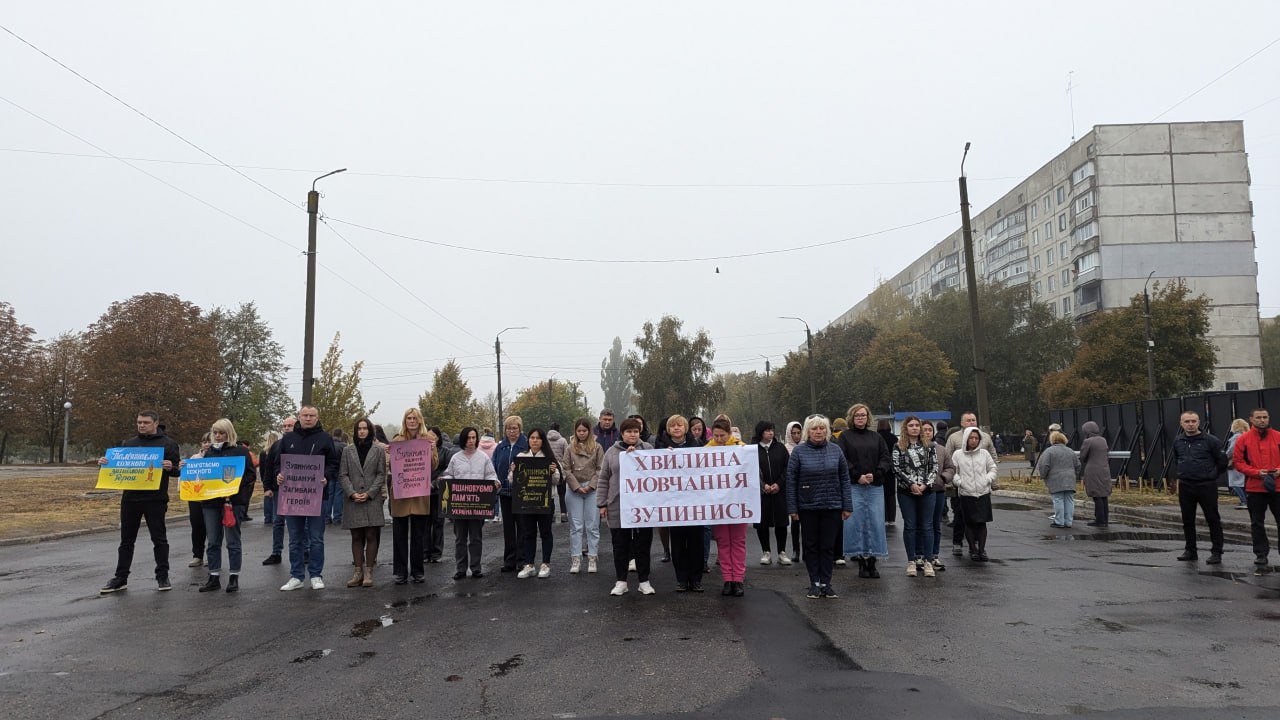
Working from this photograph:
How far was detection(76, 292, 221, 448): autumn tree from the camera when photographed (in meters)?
58.1

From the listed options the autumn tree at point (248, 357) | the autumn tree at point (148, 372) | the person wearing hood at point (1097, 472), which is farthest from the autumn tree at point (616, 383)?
the person wearing hood at point (1097, 472)

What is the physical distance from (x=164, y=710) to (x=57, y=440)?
8656 centimetres

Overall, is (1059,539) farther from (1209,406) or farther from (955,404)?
(955,404)

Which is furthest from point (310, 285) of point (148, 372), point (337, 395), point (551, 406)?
point (551, 406)

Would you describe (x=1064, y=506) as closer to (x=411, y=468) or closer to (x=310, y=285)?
(x=411, y=468)

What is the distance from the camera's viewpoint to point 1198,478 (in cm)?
1112

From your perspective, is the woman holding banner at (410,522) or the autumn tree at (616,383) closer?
the woman holding banner at (410,522)

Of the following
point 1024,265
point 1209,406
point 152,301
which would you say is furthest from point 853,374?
point 152,301

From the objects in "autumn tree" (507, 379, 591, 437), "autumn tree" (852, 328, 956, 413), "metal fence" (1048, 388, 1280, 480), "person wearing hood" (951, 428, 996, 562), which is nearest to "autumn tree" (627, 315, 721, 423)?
"autumn tree" (507, 379, 591, 437)

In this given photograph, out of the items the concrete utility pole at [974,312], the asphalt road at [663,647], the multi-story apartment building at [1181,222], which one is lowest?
the asphalt road at [663,647]

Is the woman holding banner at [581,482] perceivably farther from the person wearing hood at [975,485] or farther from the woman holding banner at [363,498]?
the person wearing hood at [975,485]

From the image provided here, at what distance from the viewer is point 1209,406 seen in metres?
22.5

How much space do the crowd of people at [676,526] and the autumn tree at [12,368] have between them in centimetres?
6853

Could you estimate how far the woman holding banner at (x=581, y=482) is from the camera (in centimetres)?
1117
